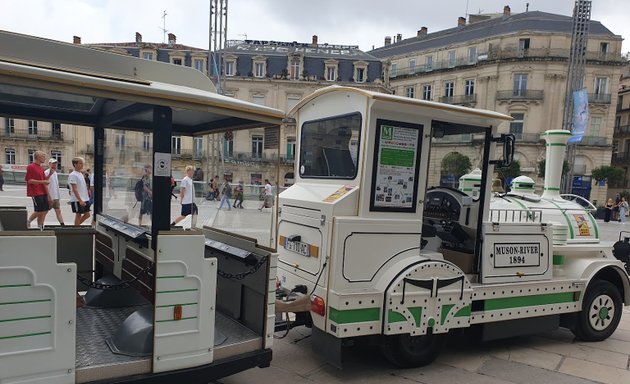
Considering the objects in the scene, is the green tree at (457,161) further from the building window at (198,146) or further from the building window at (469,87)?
the building window at (469,87)

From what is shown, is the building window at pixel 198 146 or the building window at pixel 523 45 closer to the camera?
the building window at pixel 198 146

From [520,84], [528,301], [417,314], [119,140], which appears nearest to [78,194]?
[119,140]

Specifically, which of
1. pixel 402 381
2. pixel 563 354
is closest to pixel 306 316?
pixel 402 381

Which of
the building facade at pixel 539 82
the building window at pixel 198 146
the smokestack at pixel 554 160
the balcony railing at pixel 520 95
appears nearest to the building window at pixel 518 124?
the building facade at pixel 539 82

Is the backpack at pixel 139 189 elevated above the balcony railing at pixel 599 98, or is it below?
below

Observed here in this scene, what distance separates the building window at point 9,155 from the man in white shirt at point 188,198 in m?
1.28

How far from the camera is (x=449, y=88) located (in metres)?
46.2

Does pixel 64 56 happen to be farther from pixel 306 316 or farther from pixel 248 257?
pixel 306 316

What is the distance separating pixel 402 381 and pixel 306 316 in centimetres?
110

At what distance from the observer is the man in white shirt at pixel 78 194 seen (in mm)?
4809

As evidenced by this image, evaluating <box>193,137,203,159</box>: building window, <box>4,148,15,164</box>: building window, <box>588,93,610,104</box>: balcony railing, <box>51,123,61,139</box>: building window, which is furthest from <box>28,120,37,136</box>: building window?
<box>588,93,610,104</box>: balcony railing

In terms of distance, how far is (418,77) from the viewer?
1913 inches

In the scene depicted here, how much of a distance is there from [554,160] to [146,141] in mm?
5374

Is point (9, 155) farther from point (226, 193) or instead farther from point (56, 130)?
point (226, 193)
